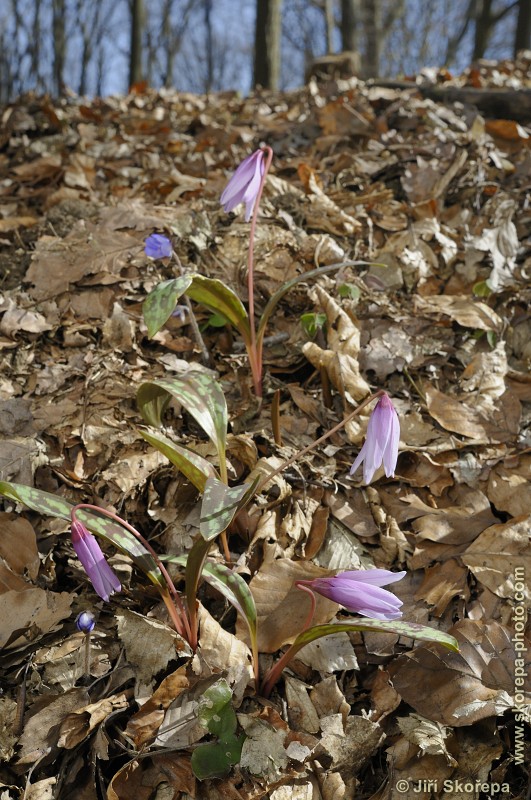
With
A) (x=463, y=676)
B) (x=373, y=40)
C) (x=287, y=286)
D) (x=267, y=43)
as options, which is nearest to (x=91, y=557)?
(x=463, y=676)

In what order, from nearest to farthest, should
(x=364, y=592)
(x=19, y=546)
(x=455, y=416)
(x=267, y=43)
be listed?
(x=364, y=592), (x=19, y=546), (x=455, y=416), (x=267, y=43)

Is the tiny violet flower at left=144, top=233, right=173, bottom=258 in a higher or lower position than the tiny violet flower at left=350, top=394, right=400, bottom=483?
higher

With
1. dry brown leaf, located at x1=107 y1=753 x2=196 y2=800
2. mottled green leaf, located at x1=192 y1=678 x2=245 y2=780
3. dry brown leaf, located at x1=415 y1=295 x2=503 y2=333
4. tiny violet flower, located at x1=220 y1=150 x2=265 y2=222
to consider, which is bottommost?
dry brown leaf, located at x1=107 y1=753 x2=196 y2=800

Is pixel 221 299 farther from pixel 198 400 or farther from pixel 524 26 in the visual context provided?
pixel 524 26

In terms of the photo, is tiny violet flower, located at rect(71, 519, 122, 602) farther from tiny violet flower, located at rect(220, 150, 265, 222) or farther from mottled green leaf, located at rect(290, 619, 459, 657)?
tiny violet flower, located at rect(220, 150, 265, 222)

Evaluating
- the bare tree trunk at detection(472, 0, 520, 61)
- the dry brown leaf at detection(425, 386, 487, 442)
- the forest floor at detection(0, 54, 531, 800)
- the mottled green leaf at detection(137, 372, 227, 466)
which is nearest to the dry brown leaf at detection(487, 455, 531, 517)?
Result: the forest floor at detection(0, 54, 531, 800)

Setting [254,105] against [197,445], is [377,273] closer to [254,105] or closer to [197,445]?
[197,445]

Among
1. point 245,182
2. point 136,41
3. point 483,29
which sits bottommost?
point 245,182
